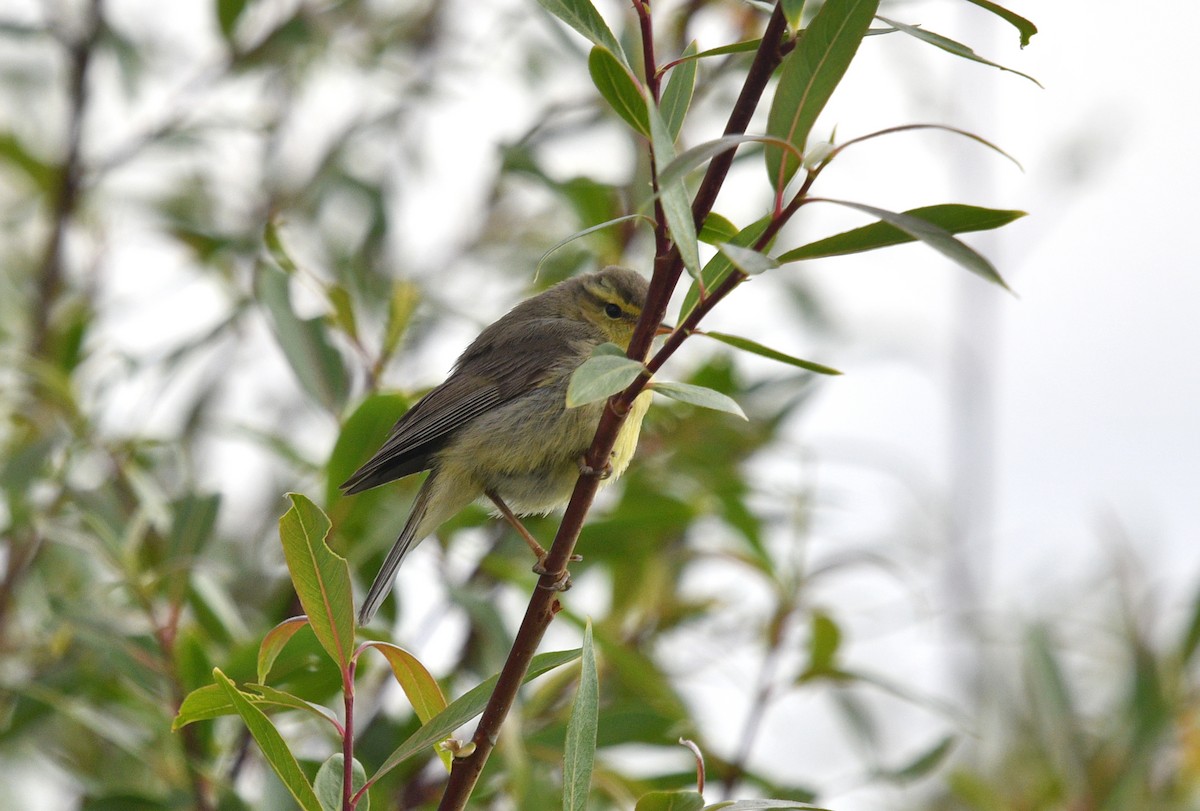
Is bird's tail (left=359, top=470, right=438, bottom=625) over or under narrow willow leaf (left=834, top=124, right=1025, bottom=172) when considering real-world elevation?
under

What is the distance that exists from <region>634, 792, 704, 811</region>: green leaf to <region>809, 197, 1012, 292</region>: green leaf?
79 centimetres

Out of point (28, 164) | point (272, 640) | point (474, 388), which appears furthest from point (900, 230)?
point (28, 164)

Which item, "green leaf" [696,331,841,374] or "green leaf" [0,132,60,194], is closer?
"green leaf" [696,331,841,374]

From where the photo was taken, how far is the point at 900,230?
1628 mm

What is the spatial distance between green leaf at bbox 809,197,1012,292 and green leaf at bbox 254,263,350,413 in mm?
1973

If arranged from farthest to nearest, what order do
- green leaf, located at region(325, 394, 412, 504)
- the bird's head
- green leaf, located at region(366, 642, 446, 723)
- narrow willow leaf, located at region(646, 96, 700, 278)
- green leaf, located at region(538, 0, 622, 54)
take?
the bird's head
green leaf, located at region(325, 394, 412, 504)
green leaf, located at region(366, 642, 446, 723)
green leaf, located at region(538, 0, 622, 54)
narrow willow leaf, located at region(646, 96, 700, 278)

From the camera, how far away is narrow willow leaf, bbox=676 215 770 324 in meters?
1.71

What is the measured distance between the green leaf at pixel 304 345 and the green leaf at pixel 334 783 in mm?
1426

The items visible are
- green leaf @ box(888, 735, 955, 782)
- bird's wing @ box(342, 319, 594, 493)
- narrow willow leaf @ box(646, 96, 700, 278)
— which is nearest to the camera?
narrow willow leaf @ box(646, 96, 700, 278)

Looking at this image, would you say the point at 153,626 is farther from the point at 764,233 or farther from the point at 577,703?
the point at 764,233

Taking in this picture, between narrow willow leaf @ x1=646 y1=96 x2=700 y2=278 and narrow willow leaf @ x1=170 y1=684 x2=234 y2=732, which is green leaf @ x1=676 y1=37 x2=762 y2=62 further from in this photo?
narrow willow leaf @ x1=170 y1=684 x2=234 y2=732

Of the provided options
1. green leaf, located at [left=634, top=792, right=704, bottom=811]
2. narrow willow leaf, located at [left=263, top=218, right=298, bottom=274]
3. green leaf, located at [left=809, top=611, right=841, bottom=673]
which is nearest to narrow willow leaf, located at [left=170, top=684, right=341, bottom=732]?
green leaf, located at [left=634, top=792, right=704, bottom=811]

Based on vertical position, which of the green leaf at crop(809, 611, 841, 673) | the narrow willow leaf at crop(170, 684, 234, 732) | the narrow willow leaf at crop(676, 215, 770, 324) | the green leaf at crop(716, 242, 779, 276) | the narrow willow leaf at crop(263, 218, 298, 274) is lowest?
the green leaf at crop(809, 611, 841, 673)

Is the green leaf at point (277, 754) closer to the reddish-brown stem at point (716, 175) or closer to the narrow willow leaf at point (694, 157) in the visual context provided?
the reddish-brown stem at point (716, 175)
